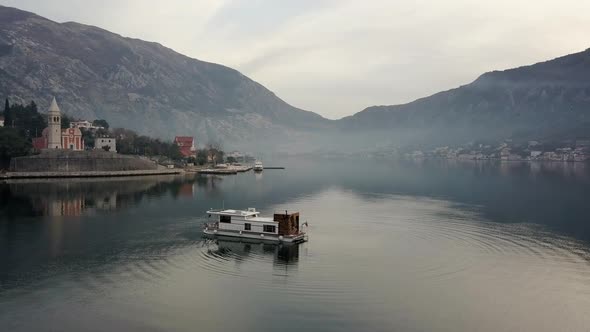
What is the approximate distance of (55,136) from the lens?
363ft

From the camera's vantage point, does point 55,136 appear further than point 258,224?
Yes

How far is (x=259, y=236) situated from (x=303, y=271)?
972 cm

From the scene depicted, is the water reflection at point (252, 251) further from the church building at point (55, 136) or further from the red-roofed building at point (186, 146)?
the red-roofed building at point (186, 146)

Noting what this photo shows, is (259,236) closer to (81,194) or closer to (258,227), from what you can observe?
(258,227)

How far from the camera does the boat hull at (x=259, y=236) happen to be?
41.3m

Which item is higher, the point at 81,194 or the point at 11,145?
the point at 11,145

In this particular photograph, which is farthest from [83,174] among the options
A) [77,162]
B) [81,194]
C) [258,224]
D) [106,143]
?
[258,224]

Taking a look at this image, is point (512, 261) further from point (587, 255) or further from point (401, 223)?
point (401, 223)

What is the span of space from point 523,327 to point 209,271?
1942 centimetres

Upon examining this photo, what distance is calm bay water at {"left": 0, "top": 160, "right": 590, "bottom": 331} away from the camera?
81.8ft

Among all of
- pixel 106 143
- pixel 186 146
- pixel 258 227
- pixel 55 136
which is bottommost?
pixel 258 227

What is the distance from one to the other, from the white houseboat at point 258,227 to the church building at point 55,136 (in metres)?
80.6

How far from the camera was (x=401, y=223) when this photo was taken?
177 ft

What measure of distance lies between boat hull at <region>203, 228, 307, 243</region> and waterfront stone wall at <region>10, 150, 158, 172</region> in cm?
7357
